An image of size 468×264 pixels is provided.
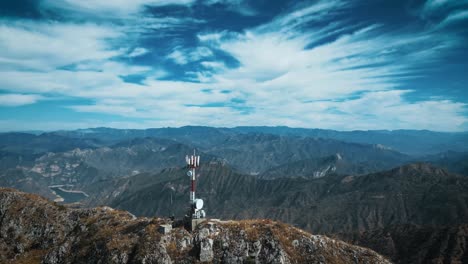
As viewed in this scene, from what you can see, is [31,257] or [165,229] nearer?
[165,229]

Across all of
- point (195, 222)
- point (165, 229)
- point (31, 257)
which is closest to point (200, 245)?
point (195, 222)

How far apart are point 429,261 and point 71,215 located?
607 ft

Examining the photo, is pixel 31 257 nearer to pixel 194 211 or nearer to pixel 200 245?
pixel 194 211

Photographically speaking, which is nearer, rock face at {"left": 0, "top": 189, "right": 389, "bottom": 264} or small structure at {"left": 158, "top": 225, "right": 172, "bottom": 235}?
rock face at {"left": 0, "top": 189, "right": 389, "bottom": 264}

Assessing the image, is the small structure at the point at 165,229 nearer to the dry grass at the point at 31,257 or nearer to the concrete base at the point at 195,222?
the concrete base at the point at 195,222

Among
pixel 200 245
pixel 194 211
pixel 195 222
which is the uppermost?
pixel 194 211

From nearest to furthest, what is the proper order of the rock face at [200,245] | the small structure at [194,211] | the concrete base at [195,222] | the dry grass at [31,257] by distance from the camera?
1. the rock face at [200,245]
2. the concrete base at [195,222]
3. the small structure at [194,211]
4. the dry grass at [31,257]

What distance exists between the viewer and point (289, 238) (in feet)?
230

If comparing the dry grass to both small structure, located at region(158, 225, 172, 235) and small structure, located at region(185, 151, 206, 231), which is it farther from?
small structure, located at region(185, 151, 206, 231)

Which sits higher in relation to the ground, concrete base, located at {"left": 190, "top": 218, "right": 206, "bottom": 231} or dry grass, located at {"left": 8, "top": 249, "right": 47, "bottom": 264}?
concrete base, located at {"left": 190, "top": 218, "right": 206, "bottom": 231}

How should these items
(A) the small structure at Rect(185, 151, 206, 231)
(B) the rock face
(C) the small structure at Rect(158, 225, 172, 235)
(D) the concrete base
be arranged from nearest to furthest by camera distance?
(B) the rock face
(C) the small structure at Rect(158, 225, 172, 235)
(D) the concrete base
(A) the small structure at Rect(185, 151, 206, 231)

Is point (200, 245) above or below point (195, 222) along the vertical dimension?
below

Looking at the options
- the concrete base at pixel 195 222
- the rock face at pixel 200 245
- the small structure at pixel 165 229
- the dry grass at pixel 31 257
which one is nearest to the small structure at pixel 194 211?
the concrete base at pixel 195 222

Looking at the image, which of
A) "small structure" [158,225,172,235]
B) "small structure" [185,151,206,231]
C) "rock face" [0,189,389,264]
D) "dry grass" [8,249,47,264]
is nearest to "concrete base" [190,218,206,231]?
"small structure" [185,151,206,231]
